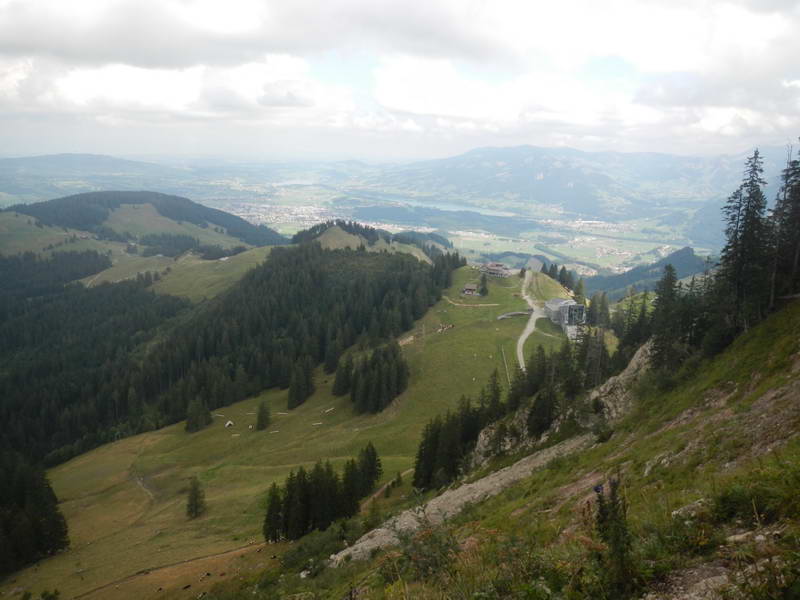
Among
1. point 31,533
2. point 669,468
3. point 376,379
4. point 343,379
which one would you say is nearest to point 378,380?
point 376,379

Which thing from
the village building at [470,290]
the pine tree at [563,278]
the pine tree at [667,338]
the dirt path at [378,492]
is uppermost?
the pine tree at [667,338]

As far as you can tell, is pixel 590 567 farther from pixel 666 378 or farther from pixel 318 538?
pixel 318 538

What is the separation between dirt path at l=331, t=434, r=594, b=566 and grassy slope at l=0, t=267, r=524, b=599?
25.6 metres

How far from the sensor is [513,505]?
27531 millimetres

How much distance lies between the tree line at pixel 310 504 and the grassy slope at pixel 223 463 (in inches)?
320

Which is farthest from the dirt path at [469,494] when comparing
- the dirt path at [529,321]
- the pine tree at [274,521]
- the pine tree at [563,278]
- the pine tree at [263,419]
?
the pine tree at [563,278]

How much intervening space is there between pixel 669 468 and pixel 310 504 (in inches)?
1681

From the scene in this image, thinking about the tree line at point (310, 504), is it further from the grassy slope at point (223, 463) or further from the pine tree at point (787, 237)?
the pine tree at point (787, 237)

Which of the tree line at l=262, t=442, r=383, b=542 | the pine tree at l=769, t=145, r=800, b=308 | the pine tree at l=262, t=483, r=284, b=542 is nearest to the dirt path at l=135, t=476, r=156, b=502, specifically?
the tree line at l=262, t=442, r=383, b=542

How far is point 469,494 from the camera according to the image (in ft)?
129

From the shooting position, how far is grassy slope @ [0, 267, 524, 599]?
59.0m

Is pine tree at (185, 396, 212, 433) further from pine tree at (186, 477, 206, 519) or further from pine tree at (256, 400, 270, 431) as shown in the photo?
pine tree at (186, 477, 206, 519)

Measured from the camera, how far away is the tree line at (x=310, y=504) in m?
51.3

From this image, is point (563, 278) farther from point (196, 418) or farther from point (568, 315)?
point (196, 418)
